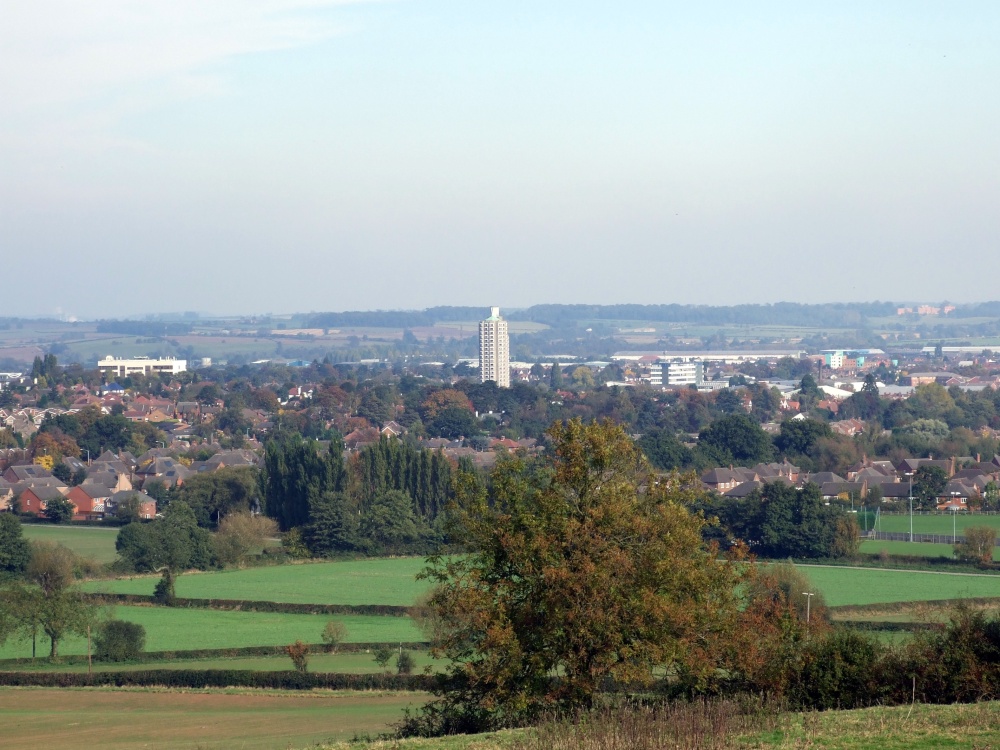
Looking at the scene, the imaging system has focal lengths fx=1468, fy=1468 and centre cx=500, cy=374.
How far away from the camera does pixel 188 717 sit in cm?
2091

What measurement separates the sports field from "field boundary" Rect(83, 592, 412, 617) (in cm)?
64

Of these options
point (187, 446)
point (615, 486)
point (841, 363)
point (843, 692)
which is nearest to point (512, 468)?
point (615, 486)

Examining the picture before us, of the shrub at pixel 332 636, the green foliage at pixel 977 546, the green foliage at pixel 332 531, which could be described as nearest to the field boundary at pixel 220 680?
the shrub at pixel 332 636

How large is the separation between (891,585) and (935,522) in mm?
15154

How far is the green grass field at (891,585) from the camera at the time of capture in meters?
34.6

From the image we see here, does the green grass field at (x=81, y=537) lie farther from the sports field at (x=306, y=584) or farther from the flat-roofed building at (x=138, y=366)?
the flat-roofed building at (x=138, y=366)

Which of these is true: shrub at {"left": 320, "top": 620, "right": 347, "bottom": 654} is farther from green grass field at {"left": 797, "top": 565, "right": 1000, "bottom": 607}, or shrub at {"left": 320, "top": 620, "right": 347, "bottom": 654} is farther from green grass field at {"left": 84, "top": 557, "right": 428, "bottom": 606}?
green grass field at {"left": 797, "top": 565, "right": 1000, "bottom": 607}

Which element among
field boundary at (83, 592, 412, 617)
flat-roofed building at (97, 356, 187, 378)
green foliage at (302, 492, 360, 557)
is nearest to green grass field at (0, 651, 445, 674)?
field boundary at (83, 592, 412, 617)

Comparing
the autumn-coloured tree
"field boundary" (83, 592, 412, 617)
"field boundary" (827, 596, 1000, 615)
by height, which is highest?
the autumn-coloured tree

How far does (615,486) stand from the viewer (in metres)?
15.8

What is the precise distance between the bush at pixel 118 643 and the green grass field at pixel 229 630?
1.06 m

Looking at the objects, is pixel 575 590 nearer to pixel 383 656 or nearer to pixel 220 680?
pixel 220 680

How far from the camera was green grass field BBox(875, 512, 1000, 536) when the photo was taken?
48906 millimetres

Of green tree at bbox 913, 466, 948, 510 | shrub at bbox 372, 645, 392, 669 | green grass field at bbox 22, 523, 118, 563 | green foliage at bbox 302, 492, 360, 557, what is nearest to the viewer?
shrub at bbox 372, 645, 392, 669
